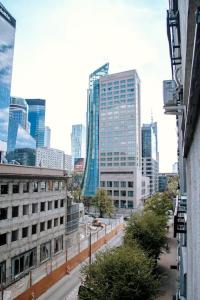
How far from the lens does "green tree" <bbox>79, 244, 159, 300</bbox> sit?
55.2ft

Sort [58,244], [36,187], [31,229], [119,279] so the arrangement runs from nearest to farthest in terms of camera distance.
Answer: [119,279]
[31,229]
[36,187]
[58,244]

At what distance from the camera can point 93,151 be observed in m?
122

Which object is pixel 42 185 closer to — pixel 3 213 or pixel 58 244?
pixel 3 213

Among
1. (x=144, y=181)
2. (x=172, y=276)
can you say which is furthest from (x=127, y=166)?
(x=172, y=276)

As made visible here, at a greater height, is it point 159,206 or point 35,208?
point 35,208

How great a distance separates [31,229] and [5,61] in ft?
363

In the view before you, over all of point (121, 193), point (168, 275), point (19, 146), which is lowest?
point (168, 275)

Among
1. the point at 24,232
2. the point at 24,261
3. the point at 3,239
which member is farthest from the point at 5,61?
the point at 3,239

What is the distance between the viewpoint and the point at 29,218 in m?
32.8

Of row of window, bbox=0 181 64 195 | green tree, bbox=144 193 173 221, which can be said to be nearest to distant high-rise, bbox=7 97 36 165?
green tree, bbox=144 193 173 221

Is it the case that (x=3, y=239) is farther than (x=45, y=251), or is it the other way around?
(x=45, y=251)

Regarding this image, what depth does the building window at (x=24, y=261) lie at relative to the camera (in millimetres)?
30356

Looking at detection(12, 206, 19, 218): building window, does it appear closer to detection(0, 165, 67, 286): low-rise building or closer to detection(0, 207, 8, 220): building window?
detection(0, 165, 67, 286): low-rise building

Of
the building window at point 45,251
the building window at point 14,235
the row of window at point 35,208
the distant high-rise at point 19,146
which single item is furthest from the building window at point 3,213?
the distant high-rise at point 19,146
